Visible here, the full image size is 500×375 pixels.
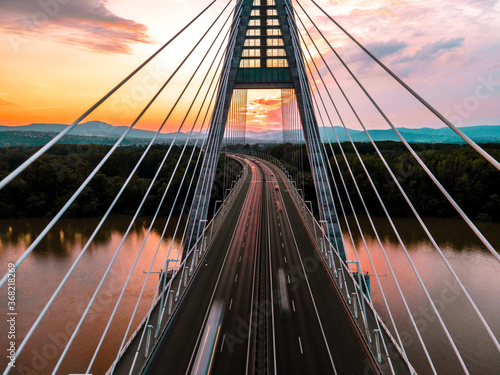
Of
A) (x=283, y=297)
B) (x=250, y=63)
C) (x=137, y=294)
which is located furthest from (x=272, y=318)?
(x=250, y=63)

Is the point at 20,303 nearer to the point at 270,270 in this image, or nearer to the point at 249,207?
the point at 270,270

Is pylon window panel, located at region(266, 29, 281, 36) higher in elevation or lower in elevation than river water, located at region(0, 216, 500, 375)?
higher

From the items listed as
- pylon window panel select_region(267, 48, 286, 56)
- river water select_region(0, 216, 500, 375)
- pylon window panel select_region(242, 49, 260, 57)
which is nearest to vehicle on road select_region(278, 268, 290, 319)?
river water select_region(0, 216, 500, 375)

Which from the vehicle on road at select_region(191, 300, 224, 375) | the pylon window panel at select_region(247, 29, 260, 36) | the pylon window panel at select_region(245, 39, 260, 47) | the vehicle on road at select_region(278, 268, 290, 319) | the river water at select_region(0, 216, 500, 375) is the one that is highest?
the pylon window panel at select_region(247, 29, 260, 36)

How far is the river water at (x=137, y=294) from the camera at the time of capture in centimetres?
1877

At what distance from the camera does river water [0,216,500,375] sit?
18766 millimetres

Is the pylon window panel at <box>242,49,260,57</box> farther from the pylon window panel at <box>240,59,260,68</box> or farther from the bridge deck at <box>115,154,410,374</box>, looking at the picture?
the bridge deck at <box>115,154,410,374</box>

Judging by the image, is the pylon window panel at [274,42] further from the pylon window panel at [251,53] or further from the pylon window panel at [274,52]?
the pylon window panel at [251,53]

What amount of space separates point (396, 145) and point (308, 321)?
8388cm

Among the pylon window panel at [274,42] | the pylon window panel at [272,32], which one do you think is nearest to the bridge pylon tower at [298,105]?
the pylon window panel at [274,42]

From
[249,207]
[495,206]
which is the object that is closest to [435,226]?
[495,206]

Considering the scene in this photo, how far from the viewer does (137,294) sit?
1016 inches

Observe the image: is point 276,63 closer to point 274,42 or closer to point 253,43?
point 274,42

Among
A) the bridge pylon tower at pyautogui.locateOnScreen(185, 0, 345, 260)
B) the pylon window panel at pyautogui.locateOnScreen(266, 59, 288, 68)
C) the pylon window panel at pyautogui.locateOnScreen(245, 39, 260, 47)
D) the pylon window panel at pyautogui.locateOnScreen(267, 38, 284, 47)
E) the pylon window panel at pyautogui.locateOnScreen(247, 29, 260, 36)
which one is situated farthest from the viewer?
the pylon window panel at pyautogui.locateOnScreen(247, 29, 260, 36)
